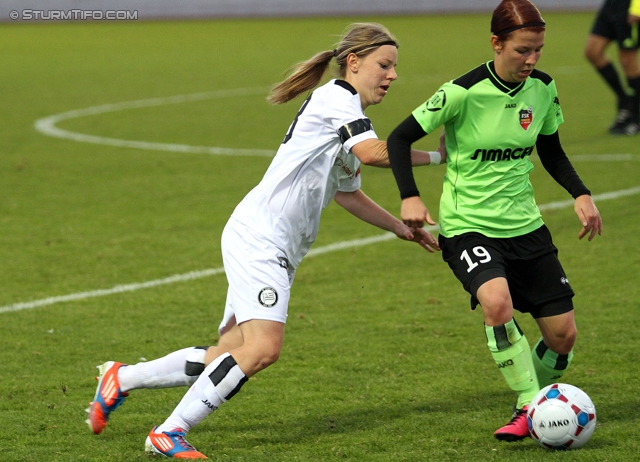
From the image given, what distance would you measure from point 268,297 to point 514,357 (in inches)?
44.0

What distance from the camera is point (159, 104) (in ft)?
60.2

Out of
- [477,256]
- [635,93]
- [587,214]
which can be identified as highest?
[587,214]

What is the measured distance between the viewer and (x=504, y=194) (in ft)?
15.5

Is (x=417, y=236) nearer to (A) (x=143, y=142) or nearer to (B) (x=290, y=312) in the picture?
(B) (x=290, y=312)

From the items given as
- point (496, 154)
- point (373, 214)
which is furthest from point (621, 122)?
point (496, 154)

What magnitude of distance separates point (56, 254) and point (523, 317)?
3.84 metres

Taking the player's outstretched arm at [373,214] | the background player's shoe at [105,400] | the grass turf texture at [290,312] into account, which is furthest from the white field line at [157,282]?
the player's outstretched arm at [373,214]

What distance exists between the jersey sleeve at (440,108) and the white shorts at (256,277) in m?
0.85

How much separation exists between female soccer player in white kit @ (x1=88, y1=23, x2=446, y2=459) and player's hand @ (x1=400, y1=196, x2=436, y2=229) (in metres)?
0.04

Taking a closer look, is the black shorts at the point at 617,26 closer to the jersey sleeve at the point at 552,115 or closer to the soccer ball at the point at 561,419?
the jersey sleeve at the point at 552,115

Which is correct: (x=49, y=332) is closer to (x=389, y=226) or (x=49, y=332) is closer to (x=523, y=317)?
(x=389, y=226)

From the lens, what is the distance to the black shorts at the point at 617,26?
43.9ft

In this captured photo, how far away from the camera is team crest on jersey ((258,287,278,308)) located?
14.4 ft

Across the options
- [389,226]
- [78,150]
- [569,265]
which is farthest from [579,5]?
[389,226]
